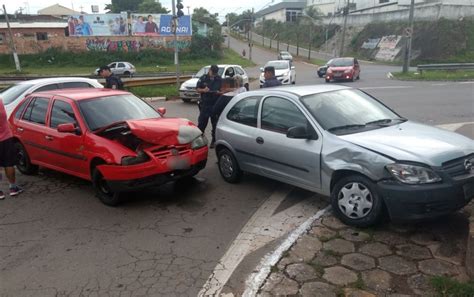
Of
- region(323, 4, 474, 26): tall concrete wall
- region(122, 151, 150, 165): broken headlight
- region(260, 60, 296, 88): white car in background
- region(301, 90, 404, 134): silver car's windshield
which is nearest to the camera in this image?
region(301, 90, 404, 134): silver car's windshield

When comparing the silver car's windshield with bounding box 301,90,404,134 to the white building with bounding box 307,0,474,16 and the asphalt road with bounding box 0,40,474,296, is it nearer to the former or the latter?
the asphalt road with bounding box 0,40,474,296

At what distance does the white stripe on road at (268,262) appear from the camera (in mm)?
3545

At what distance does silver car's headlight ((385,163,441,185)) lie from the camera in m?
4.05

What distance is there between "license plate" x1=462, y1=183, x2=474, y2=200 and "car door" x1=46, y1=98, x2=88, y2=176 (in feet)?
15.4

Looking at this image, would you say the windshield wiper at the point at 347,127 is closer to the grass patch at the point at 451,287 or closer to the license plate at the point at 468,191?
the license plate at the point at 468,191

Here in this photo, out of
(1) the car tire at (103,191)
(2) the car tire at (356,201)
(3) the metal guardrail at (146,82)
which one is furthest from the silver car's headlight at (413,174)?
(3) the metal guardrail at (146,82)

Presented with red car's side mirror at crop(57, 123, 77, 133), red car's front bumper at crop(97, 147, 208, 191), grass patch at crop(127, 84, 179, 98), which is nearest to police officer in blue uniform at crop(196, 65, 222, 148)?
red car's front bumper at crop(97, 147, 208, 191)

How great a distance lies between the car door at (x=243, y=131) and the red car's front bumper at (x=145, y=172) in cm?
93

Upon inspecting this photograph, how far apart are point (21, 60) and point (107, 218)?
50.7 m

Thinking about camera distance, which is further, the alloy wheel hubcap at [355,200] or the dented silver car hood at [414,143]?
the alloy wheel hubcap at [355,200]

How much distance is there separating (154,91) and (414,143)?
16680 millimetres

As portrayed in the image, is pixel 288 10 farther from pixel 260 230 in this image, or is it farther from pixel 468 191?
pixel 468 191

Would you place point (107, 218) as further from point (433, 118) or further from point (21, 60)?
point (21, 60)

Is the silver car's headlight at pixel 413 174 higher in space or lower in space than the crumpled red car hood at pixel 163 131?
lower
